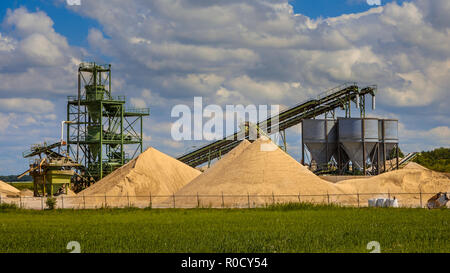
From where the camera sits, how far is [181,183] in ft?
203

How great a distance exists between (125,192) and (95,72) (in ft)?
68.7

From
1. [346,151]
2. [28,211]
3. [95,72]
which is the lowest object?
[28,211]

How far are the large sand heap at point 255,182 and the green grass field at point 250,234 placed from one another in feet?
39.9

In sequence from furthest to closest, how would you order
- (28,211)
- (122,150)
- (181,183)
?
(122,150)
(181,183)
(28,211)

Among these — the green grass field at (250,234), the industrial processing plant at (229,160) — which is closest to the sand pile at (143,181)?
the industrial processing plant at (229,160)

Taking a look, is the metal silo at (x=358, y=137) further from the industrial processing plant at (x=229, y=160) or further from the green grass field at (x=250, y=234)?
the green grass field at (x=250, y=234)

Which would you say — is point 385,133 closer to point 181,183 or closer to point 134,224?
point 181,183

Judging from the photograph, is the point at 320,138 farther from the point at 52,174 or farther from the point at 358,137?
the point at 52,174

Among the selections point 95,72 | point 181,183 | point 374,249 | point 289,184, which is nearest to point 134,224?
point 374,249

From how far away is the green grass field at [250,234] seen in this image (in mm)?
18909

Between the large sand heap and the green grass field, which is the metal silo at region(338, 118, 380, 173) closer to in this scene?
the large sand heap

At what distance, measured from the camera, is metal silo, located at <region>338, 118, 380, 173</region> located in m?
65.7

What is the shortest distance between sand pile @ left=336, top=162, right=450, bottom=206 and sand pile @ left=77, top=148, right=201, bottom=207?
18.7 metres

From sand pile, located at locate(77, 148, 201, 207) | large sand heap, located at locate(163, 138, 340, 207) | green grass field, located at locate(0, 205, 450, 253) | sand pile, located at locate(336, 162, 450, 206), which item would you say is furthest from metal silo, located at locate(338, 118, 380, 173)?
green grass field, located at locate(0, 205, 450, 253)
